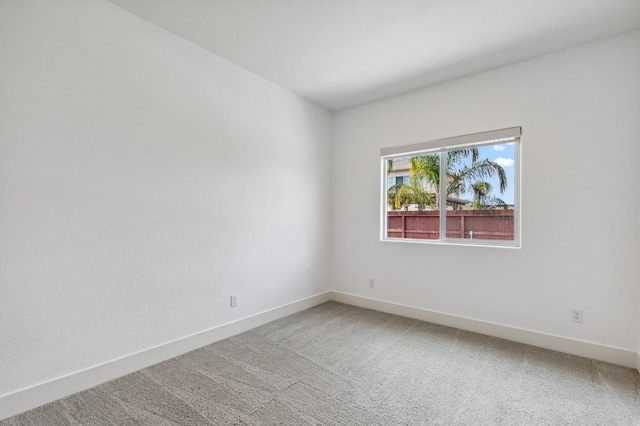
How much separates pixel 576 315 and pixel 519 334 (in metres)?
0.49

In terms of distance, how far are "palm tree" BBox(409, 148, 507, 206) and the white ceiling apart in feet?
2.82

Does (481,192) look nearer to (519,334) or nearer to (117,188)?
(519,334)

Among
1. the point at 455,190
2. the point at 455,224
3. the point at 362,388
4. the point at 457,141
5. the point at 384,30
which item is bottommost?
the point at 362,388

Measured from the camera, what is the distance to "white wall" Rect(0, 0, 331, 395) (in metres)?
1.80

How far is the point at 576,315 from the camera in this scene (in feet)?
8.41

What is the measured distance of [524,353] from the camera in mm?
2584

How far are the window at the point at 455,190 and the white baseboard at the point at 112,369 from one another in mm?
2112

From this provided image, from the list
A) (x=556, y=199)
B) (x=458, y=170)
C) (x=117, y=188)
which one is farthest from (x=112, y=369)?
(x=556, y=199)

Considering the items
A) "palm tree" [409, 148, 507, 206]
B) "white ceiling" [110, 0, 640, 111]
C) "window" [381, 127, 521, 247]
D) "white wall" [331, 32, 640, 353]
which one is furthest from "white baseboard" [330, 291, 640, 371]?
"white ceiling" [110, 0, 640, 111]

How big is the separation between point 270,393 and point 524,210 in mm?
2714

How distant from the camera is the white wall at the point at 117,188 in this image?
5.91 ft

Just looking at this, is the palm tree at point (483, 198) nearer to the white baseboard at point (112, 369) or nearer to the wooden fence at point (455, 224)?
the wooden fence at point (455, 224)

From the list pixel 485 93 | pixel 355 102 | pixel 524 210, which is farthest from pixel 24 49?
pixel 524 210

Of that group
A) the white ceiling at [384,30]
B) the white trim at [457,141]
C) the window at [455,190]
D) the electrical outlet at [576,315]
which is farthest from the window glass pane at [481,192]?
the white ceiling at [384,30]
